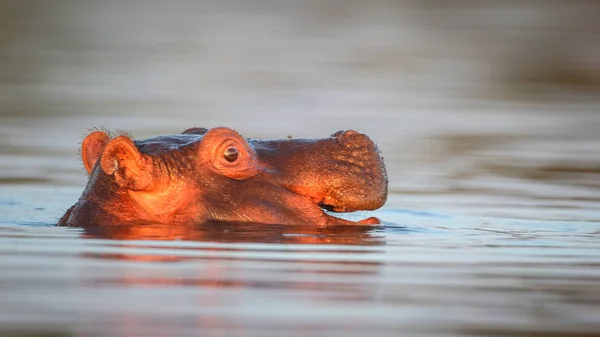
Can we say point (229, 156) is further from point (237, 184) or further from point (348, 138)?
point (348, 138)

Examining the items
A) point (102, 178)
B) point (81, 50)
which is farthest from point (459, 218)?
point (81, 50)

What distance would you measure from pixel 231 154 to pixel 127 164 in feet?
2.04

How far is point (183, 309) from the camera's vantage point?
15.4 feet

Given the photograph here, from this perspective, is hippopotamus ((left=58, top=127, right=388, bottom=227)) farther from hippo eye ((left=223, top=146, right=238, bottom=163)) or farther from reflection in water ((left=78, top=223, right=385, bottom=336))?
reflection in water ((left=78, top=223, right=385, bottom=336))

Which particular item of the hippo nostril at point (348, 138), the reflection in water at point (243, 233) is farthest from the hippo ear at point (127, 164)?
the hippo nostril at point (348, 138)

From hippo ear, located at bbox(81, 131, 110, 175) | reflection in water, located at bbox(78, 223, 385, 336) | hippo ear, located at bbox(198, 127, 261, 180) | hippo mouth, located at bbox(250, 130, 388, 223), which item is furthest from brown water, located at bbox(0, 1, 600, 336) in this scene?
hippo ear, located at bbox(81, 131, 110, 175)

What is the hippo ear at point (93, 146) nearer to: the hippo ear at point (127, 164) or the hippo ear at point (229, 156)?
the hippo ear at point (127, 164)

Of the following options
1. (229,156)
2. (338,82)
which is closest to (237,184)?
(229,156)

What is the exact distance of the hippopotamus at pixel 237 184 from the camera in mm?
7949

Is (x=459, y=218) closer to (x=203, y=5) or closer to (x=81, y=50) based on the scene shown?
(x=81, y=50)

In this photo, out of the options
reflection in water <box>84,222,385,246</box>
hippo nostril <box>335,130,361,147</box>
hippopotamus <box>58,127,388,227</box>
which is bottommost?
reflection in water <box>84,222,385,246</box>

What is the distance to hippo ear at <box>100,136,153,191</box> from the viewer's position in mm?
7750

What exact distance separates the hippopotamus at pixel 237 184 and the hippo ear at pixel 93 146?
432mm

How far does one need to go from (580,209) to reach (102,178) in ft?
12.5
